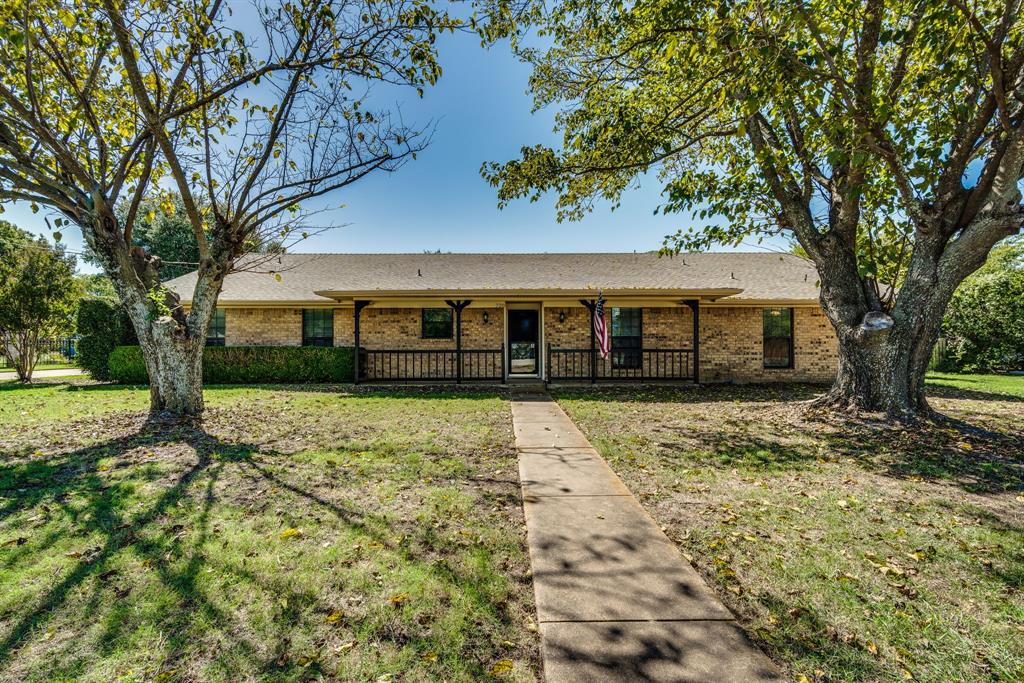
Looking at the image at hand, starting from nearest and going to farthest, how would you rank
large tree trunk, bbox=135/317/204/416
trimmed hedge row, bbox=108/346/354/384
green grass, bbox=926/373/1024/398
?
large tree trunk, bbox=135/317/204/416 → green grass, bbox=926/373/1024/398 → trimmed hedge row, bbox=108/346/354/384

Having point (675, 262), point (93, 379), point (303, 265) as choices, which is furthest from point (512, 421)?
point (93, 379)

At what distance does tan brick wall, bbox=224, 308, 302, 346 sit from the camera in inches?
556

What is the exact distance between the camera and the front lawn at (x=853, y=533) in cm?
221

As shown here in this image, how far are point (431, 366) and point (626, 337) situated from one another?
19.4ft

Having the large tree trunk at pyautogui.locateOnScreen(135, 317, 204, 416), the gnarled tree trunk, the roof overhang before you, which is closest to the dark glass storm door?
the roof overhang

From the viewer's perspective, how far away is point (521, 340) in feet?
47.0

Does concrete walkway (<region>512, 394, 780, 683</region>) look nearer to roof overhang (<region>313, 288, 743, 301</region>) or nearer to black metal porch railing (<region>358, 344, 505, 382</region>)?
roof overhang (<region>313, 288, 743, 301</region>)

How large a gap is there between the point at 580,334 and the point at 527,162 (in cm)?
665

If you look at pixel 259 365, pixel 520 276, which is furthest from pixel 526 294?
pixel 259 365

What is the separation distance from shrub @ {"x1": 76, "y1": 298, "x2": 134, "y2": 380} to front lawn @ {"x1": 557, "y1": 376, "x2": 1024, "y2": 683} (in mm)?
14175

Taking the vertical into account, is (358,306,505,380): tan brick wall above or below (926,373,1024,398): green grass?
A: above

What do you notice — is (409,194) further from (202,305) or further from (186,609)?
(186,609)

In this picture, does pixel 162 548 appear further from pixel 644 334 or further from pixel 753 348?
pixel 753 348

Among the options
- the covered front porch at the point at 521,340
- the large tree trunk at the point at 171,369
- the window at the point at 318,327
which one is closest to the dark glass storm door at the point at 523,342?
the covered front porch at the point at 521,340
